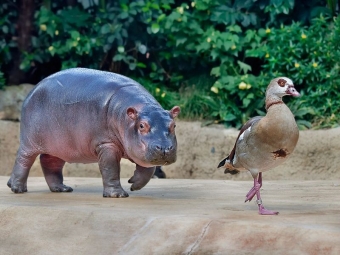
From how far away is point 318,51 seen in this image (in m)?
10.4

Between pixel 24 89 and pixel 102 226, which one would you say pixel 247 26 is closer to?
pixel 24 89

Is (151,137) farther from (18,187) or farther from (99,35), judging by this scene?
(99,35)

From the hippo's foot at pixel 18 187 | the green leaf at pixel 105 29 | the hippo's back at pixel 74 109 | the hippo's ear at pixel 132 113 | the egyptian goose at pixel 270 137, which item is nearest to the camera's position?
the egyptian goose at pixel 270 137

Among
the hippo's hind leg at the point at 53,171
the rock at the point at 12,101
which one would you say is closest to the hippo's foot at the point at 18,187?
the hippo's hind leg at the point at 53,171

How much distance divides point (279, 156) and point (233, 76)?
6.08 meters

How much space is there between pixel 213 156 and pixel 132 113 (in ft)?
14.2

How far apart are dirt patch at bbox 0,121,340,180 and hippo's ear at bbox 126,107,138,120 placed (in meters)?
4.05

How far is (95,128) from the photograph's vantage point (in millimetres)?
6137

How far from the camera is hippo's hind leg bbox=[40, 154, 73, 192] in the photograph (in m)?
6.69

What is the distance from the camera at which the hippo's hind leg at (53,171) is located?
6.69 m

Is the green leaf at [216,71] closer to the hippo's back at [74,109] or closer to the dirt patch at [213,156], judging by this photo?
the dirt patch at [213,156]

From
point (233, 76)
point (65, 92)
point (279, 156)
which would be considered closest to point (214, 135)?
point (233, 76)

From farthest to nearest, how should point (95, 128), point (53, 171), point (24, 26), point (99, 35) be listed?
point (24, 26) → point (99, 35) → point (53, 171) → point (95, 128)

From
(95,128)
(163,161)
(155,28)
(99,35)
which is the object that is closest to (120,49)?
(99,35)
